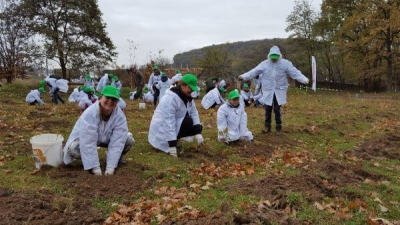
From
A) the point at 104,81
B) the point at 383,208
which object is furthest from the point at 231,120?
the point at 104,81

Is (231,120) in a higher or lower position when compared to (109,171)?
higher

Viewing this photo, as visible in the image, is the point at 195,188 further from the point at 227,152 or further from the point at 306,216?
the point at 227,152

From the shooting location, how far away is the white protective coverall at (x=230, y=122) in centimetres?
760

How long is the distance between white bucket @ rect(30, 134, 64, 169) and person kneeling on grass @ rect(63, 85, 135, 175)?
155 mm

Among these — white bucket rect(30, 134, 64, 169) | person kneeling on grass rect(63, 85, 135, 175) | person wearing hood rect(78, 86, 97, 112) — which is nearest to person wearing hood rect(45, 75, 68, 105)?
person wearing hood rect(78, 86, 97, 112)

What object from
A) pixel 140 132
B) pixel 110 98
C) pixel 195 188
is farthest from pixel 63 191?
pixel 140 132

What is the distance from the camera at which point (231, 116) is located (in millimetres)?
7633

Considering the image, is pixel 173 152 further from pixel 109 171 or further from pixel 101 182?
pixel 101 182

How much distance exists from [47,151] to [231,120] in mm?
3760

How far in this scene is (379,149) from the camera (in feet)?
24.6

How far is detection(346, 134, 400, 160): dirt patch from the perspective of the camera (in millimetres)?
6953

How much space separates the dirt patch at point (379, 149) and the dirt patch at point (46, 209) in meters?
5.17

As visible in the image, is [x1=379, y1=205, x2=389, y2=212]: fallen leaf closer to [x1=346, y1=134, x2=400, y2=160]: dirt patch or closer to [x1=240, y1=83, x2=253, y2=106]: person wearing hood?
[x1=346, y1=134, x2=400, y2=160]: dirt patch

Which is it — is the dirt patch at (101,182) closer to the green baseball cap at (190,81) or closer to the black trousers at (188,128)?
the black trousers at (188,128)
